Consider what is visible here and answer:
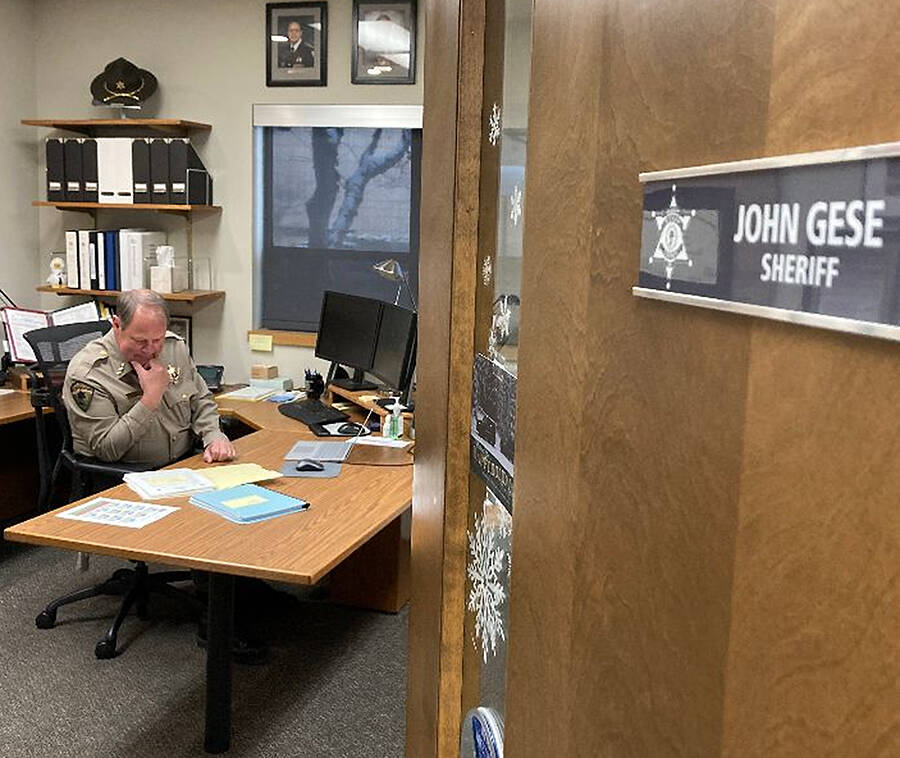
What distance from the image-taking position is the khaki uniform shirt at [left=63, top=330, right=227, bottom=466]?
3615 mm

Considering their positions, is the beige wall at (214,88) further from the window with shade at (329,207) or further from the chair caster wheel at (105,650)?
the chair caster wheel at (105,650)

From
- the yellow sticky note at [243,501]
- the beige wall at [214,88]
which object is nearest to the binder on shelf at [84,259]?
the beige wall at [214,88]

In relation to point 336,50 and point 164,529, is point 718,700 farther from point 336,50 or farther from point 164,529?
point 336,50

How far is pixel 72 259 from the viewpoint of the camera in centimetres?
523

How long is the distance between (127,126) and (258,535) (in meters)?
3.30

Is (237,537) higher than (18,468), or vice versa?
(237,537)

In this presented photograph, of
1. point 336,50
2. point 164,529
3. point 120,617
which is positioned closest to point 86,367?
point 120,617

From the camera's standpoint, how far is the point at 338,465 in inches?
137

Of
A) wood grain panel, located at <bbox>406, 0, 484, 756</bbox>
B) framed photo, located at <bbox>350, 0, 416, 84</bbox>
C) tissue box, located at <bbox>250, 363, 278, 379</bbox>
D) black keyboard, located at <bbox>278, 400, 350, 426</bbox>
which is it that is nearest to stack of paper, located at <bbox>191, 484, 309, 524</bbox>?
black keyboard, located at <bbox>278, 400, 350, 426</bbox>

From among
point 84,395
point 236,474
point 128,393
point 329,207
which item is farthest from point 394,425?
point 329,207

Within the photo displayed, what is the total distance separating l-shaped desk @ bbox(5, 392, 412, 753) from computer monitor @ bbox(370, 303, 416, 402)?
47 centimetres

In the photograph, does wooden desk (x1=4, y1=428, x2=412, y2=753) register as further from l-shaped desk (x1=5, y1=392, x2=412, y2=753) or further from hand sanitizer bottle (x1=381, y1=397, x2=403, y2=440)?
hand sanitizer bottle (x1=381, y1=397, x2=403, y2=440)

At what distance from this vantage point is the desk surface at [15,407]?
13.8 feet

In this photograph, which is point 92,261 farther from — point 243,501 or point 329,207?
point 243,501
